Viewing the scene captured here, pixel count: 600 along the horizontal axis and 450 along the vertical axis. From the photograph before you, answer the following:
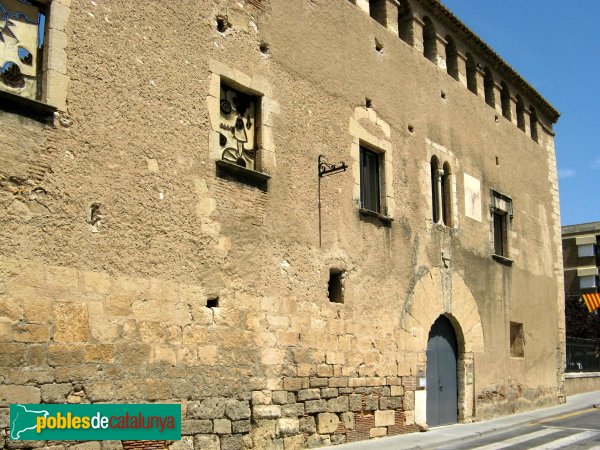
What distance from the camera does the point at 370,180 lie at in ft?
38.5

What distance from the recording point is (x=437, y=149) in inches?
528

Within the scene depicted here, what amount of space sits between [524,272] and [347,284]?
751cm

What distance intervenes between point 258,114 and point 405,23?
17.1ft

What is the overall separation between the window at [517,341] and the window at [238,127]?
9145 mm

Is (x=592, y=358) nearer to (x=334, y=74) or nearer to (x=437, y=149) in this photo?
(x=437, y=149)

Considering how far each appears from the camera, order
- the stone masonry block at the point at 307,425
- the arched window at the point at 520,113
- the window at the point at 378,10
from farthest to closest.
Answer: the arched window at the point at 520,113 → the window at the point at 378,10 → the stone masonry block at the point at 307,425

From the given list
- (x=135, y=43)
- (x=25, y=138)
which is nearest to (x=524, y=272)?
(x=135, y=43)

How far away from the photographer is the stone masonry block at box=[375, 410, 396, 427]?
10781 millimetres

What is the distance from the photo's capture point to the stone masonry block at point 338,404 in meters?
9.82

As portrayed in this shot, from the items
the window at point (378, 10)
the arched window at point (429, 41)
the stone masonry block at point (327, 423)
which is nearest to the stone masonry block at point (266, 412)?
the stone masonry block at point (327, 423)

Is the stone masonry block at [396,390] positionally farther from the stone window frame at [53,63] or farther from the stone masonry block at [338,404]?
the stone window frame at [53,63]

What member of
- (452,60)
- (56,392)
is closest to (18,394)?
(56,392)

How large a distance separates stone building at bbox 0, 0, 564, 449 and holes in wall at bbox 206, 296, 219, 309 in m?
0.10

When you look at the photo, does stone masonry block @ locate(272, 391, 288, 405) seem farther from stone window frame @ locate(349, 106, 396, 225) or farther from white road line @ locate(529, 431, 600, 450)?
white road line @ locate(529, 431, 600, 450)
